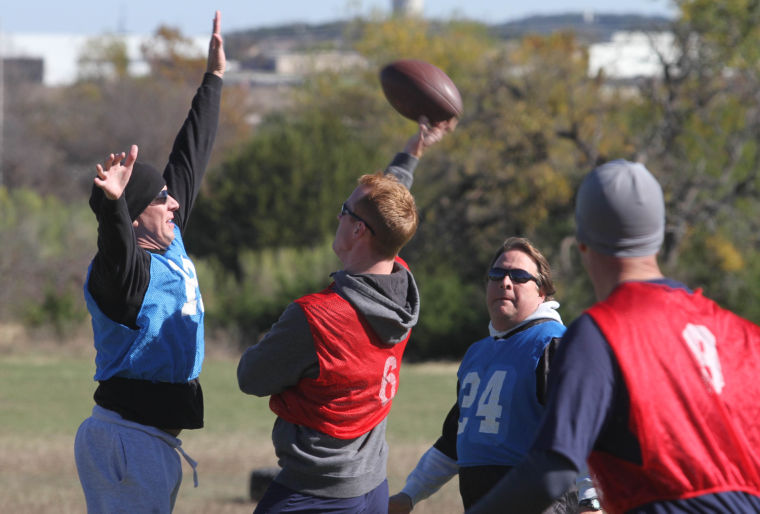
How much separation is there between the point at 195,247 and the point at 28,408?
20.7m

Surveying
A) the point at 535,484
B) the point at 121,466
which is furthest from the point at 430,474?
the point at 535,484

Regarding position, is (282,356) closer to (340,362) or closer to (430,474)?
(340,362)

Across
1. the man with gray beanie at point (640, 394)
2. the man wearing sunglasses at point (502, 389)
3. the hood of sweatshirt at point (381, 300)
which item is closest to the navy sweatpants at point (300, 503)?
the man wearing sunglasses at point (502, 389)

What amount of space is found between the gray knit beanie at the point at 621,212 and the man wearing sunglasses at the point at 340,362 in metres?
1.31

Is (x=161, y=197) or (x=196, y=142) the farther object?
(x=196, y=142)

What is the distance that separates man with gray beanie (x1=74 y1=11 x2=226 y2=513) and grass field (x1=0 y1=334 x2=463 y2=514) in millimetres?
4751

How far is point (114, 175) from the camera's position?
145 inches

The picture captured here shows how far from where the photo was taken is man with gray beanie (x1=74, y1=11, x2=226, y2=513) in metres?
3.99

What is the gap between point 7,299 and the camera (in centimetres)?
2795

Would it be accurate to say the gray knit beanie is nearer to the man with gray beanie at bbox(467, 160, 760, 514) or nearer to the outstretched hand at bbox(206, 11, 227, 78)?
the man with gray beanie at bbox(467, 160, 760, 514)

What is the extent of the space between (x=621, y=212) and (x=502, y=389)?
149 centimetres

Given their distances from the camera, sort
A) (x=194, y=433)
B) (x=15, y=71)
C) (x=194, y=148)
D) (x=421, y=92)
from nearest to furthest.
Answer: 1. (x=194, y=148)
2. (x=421, y=92)
3. (x=194, y=433)
4. (x=15, y=71)

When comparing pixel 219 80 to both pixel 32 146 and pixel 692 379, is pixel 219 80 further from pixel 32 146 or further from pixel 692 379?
pixel 32 146

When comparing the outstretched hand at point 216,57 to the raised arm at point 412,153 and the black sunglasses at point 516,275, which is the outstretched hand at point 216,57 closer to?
the raised arm at point 412,153
